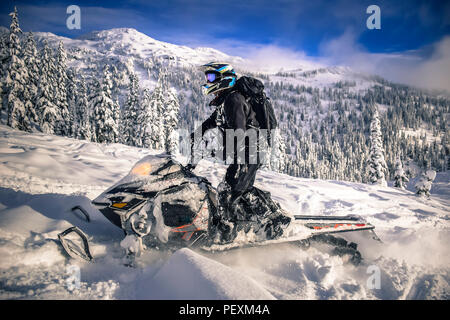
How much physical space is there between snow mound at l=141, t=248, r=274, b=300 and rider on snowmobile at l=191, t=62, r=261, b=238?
3.48 ft

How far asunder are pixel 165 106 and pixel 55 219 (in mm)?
35744

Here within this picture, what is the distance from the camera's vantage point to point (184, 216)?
3.65 metres

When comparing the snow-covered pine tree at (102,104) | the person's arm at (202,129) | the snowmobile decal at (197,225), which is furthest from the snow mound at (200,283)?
the snow-covered pine tree at (102,104)

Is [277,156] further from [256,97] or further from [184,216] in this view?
[184,216]

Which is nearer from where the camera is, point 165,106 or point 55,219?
point 55,219

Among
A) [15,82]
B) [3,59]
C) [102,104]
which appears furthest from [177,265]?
[3,59]

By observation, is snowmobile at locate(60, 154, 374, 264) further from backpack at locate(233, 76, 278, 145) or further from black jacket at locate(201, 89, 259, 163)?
backpack at locate(233, 76, 278, 145)

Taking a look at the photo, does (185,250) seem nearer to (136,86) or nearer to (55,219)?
(55,219)

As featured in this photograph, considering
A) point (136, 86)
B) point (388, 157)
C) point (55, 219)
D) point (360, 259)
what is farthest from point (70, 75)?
point (388, 157)

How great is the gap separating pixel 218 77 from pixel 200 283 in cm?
315

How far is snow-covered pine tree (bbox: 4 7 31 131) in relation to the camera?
26812mm
